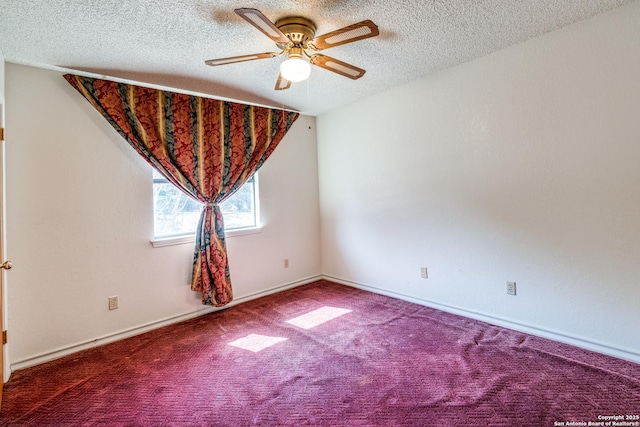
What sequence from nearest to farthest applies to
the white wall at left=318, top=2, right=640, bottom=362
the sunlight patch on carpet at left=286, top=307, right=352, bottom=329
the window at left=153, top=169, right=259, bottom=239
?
the white wall at left=318, top=2, right=640, bottom=362 → the sunlight patch on carpet at left=286, top=307, right=352, bottom=329 → the window at left=153, top=169, right=259, bottom=239

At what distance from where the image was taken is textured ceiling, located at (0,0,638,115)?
193cm

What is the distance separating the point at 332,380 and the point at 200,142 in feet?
8.40

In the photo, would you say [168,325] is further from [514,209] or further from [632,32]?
[632,32]

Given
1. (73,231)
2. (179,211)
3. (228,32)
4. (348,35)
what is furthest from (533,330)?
(73,231)

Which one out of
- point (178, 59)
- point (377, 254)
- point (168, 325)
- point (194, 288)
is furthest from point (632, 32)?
point (168, 325)

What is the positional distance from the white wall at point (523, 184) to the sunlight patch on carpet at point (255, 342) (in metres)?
1.60

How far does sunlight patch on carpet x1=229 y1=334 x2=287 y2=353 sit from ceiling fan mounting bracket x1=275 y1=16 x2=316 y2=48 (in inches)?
91.7

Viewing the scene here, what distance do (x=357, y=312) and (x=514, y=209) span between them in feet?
5.76

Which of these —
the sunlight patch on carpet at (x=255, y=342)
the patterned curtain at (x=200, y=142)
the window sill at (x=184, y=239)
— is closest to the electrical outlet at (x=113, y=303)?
the window sill at (x=184, y=239)

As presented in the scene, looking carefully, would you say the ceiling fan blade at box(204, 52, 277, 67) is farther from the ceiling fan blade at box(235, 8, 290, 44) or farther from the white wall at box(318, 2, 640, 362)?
the white wall at box(318, 2, 640, 362)

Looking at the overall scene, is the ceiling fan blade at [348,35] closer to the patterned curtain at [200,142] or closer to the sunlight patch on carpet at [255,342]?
the patterned curtain at [200,142]

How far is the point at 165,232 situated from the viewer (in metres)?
3.25

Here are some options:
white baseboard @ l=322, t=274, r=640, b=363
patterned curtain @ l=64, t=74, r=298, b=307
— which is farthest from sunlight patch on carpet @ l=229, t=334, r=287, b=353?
white baseboard @ l=322, t=274, r=640, b=363

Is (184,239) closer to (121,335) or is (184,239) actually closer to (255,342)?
(121,335)
